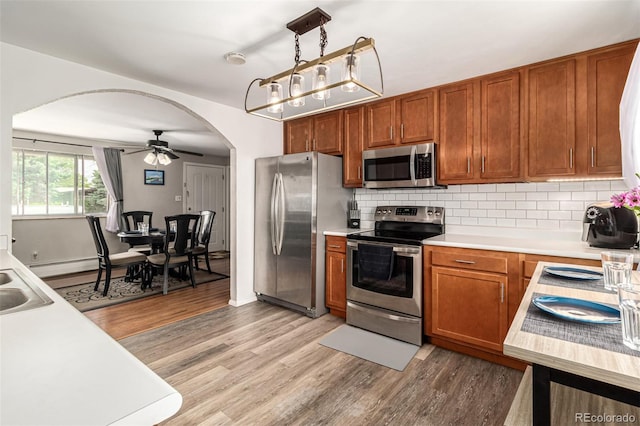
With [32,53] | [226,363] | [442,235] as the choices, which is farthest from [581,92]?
[32,53]

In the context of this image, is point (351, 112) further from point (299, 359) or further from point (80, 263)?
point (80, 263)

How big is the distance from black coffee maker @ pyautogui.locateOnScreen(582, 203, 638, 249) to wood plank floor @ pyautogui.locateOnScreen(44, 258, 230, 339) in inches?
136

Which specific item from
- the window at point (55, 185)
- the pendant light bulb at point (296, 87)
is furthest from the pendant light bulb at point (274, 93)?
the window at point (55, 185)

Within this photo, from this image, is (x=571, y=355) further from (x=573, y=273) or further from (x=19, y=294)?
(x=19, y=294)

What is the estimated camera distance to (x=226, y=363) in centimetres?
233

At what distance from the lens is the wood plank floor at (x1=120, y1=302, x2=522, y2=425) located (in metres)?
1.78

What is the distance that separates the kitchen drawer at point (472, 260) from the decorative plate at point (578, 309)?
1248mm

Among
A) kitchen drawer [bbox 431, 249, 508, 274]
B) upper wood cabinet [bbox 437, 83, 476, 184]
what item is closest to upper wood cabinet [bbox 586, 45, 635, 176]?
upper wood cabinet [bbox 437, 83, 476, 184]

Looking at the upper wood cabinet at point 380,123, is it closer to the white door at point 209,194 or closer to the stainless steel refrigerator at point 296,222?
the stainless steel refrigerator at point 296,222

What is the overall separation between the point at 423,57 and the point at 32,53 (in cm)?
286

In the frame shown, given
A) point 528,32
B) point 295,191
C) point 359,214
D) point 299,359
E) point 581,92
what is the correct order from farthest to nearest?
point 359,214 → point 295,191 → point 299,359 → point 581,92 → point 528,32

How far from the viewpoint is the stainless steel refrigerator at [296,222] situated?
10.6 feet
